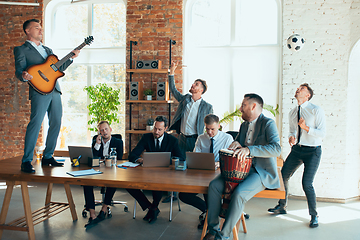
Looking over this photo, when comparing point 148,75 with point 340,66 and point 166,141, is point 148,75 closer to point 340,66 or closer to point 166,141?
point 166,141

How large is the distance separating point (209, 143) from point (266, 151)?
1096 millimetres

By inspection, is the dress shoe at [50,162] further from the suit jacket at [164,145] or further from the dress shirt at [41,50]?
the dress shirt at [41,50]

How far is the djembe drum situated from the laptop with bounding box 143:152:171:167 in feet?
2.62

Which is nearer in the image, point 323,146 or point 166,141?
point 166,141

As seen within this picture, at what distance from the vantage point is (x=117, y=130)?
5.90 meters

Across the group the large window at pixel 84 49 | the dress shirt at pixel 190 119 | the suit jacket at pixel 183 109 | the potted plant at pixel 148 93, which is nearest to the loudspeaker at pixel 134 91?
the potted plant at pixel 148 93

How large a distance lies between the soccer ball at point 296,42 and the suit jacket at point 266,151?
216 centimetres

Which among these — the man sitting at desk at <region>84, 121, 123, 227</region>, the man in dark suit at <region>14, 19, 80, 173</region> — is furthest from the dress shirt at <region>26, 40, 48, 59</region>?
the man sitting at desk at <region>84, 121, 123, 227</region>

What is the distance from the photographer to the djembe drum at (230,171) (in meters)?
2.37

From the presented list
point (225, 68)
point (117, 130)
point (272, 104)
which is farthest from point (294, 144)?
point (117, 130)

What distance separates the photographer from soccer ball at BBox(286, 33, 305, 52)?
14.3ft

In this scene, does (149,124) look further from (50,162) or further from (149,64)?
(50,162)

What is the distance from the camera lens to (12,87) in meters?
5.93

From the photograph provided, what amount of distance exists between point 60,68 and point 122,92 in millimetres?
2674
